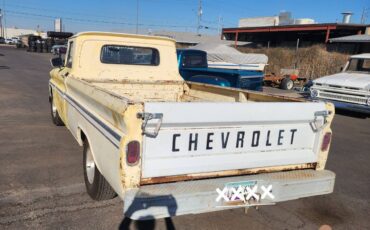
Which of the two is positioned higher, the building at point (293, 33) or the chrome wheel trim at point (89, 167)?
the building at point (293, 33)

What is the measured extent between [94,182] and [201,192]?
1.48 metres

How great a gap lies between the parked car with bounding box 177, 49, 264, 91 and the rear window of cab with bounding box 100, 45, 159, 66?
3448mm

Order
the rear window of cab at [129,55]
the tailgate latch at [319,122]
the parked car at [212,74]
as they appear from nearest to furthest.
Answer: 1. the tailgate latch at [319,122]
2. the rear window of cab at [129,55]
3. the parked car at [212,74]

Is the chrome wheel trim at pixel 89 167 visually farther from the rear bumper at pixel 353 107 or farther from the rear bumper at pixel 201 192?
the rear bumper at pixel 353 107

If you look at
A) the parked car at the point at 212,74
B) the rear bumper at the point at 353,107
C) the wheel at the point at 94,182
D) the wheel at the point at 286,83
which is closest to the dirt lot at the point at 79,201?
the wheel at the point at 94,182

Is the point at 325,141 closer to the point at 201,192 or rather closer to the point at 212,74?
the point at 201,192

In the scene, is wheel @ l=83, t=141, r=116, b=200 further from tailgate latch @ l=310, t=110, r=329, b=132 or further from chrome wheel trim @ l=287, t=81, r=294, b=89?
chrome wheel trim @ l=287, t=81, r=294, b=89

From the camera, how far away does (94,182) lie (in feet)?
12.1

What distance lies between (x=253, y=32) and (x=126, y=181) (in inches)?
1770

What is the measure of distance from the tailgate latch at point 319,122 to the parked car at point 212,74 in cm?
528

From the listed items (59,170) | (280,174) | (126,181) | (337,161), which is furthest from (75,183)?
(337,161)

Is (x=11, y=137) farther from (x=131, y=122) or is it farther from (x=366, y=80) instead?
(x=366, y=80)

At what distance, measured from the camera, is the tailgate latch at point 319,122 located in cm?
335

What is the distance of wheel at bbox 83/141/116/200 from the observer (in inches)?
141
